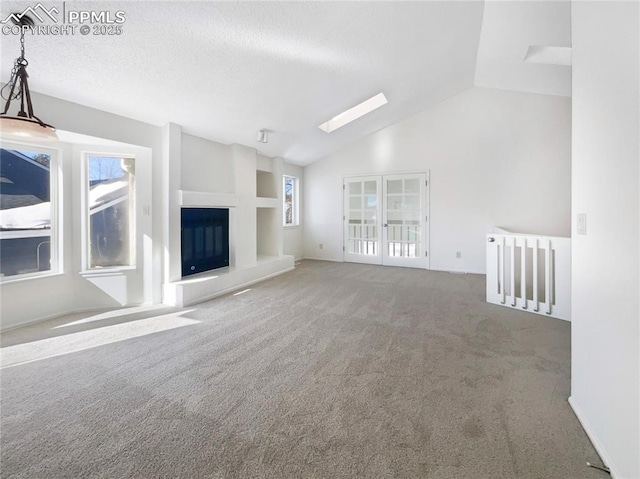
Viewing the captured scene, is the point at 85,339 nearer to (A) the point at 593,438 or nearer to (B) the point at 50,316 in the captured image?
(B) the point at 50,316

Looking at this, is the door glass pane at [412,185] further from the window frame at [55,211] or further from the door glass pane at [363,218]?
the window frame at [55,211]

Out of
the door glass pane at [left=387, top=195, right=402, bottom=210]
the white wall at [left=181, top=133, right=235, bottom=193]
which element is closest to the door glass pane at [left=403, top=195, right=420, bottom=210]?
the door glass pane at [left=387, top=195, right=402, bottom=210]

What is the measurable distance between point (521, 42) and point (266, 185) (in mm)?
4559

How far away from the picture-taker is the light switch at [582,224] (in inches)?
63.4

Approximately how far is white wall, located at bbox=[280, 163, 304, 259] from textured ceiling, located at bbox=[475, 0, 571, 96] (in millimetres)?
4032

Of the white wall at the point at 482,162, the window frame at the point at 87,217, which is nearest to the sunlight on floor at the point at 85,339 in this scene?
the window frame at the point at 87,217

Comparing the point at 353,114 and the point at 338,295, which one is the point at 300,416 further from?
the point at 353,114

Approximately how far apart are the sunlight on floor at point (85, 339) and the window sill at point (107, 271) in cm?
88

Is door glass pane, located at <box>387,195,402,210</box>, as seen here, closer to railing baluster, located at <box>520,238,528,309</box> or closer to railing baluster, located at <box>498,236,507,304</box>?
railing baluster, located at <box>498,236,507,304</box>

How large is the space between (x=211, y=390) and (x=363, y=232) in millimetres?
5164

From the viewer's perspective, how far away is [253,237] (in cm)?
518

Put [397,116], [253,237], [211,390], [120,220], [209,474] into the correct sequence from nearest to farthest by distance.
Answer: [209,474] → [211,390] → [120,220] → [253,237] → [397,116]

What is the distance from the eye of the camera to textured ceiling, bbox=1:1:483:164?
2.34m

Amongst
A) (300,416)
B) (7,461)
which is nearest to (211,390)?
(300,416)
